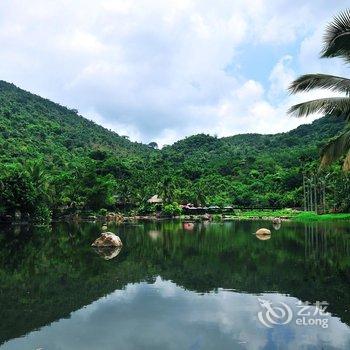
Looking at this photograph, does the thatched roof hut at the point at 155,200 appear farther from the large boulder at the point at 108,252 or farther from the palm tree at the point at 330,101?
the palm tree at the point at 330,101

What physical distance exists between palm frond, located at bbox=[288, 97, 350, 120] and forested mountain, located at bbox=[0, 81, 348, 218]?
41.1 metres

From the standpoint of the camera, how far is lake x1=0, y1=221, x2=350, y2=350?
9.51m

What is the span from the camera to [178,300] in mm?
13242

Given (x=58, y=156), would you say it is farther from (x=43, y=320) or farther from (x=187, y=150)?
(x=43, y=320)

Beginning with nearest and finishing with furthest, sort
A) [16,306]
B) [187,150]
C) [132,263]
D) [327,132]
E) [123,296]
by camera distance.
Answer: [16,306], [123,296], [132,263], [327,132], [187,150]

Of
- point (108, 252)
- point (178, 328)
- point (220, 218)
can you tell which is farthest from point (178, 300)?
point (220, 218)

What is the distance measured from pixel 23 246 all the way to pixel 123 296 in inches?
661

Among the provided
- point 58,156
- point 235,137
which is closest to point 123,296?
point 58,156

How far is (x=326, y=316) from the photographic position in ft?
34.7

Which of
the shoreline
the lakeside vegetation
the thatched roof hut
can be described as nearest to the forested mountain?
the lakeside vegetation

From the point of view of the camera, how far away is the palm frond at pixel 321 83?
35.7ft

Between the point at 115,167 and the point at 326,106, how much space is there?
309ft

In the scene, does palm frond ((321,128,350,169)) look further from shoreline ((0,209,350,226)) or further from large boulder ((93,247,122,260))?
shoreline ((0,209,350,226))

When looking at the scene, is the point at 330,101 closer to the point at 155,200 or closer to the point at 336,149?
the point at 336,149
